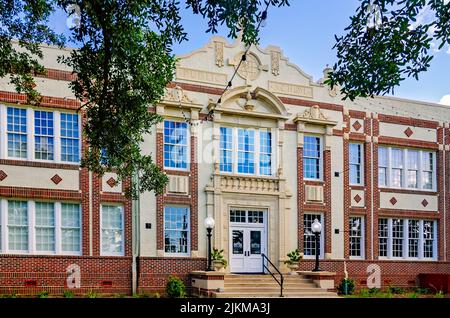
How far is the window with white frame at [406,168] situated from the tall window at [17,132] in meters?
15.3

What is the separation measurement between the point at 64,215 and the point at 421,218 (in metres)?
16.1

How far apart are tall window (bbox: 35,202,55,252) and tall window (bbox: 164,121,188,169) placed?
15.2ft

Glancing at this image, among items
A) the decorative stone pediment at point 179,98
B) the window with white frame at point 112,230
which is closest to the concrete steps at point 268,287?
the window with white frame at point 112,230

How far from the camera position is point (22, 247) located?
63.7 ft

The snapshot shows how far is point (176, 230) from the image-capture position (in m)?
21.7

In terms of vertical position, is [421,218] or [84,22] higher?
[84,22]

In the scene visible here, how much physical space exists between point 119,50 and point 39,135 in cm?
1013

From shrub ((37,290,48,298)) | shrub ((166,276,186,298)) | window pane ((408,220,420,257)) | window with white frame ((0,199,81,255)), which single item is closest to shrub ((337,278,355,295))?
window pane ((408,220,420,257))

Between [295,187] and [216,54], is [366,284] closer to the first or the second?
[295,187]

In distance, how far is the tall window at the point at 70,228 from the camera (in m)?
20.0

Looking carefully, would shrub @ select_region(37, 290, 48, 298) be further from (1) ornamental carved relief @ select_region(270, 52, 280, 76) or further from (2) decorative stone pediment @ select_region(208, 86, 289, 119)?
(1) ornamental carved relief @ select_region(270, 52, 280, 76)

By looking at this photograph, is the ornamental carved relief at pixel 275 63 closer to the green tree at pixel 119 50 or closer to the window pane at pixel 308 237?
the window pane at pixel 308 237

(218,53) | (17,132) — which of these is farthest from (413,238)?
(17,132)
